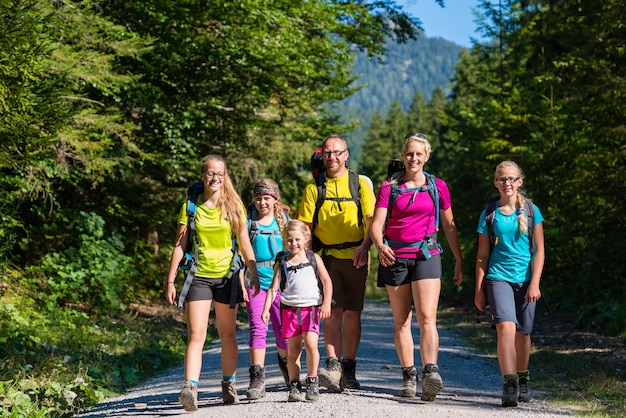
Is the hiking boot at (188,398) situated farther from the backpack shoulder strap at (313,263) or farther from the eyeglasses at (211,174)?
the eyeglasses at (211,174)

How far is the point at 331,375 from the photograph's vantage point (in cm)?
664

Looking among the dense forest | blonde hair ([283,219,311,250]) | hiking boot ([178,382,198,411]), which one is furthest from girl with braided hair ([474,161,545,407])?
the dense forest

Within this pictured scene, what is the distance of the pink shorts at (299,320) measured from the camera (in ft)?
21.1

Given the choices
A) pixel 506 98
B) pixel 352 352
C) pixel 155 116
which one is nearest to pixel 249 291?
pixel 352 352

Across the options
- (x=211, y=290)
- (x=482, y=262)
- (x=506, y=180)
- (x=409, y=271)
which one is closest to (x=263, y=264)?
(x=211, y=290)

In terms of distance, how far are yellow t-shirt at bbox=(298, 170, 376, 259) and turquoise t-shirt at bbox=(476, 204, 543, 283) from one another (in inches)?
43.8

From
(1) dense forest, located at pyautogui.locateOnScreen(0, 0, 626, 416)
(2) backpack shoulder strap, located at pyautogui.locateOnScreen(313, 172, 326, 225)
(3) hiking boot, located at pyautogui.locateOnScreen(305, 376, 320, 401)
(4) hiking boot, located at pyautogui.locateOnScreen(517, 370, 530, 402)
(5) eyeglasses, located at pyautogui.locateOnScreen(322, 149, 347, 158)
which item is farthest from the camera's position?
(1) dense forest, located at pyautogui.locateOnScreen(0, 0, 626, 416)

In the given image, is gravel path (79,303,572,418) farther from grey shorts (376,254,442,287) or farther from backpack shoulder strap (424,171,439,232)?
backpack shoulder strap (424,171,439,232)

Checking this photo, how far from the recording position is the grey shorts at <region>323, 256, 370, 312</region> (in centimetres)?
690

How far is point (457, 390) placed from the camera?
7340mm

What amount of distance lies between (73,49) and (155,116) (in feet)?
11.5

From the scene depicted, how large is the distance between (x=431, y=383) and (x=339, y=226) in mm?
1667

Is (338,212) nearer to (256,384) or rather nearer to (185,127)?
(256,384)

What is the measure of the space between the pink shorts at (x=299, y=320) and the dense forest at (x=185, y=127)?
2.98 metres
